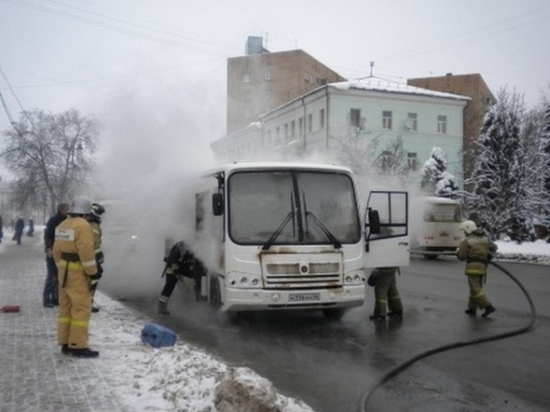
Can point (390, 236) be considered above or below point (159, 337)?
above

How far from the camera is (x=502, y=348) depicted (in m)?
8.11

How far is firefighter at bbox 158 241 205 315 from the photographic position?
1102cm

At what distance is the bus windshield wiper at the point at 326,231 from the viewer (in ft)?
30.3

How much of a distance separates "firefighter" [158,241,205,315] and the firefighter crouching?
373 centimetres

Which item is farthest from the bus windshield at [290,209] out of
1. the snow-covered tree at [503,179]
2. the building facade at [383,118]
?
the building facade at [383,118]

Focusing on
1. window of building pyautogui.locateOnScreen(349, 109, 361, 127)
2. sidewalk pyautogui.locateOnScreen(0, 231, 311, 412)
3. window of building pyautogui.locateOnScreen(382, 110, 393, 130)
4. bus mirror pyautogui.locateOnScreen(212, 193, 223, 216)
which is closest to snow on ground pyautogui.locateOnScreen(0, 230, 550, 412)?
sidewalk pyautogui.locateOnScreen(0, 231, 311, 412)

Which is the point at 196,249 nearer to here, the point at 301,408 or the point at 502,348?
the point at 502,348

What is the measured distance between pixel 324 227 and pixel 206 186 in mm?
2605

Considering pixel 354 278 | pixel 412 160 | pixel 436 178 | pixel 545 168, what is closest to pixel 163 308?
pixel 354 278

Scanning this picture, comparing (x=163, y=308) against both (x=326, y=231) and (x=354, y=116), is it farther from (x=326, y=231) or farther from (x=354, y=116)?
(x=354, y=116)

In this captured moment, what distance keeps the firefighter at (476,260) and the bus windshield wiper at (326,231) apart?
2727mm

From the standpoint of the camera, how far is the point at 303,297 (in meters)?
8.98

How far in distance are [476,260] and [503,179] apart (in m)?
23.5

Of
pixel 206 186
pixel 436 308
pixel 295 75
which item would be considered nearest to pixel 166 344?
pixel 206 186
